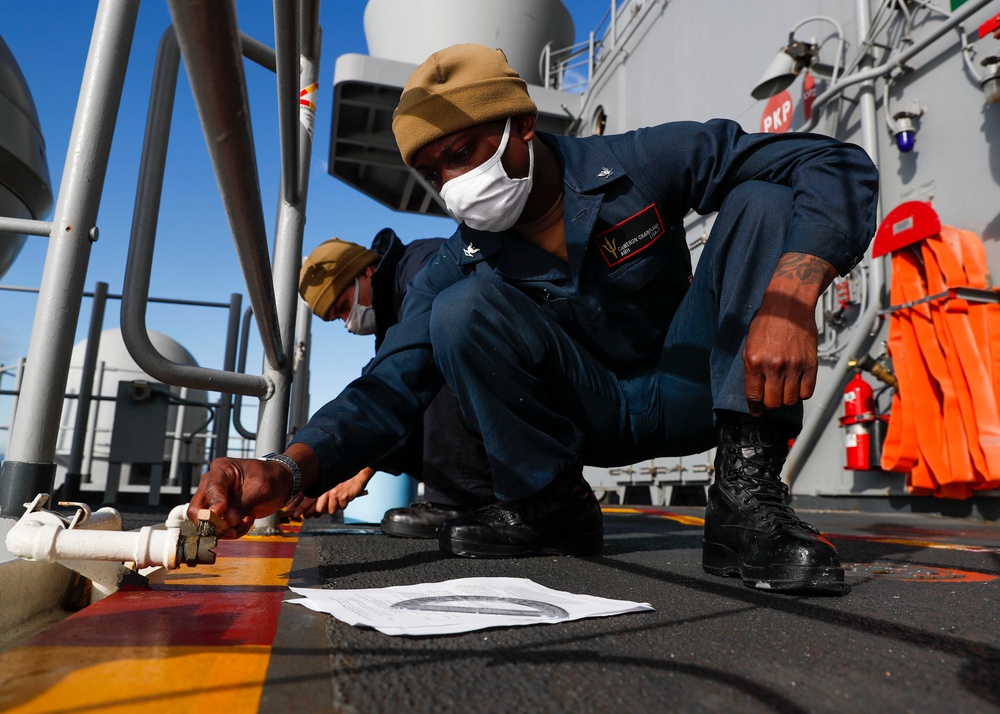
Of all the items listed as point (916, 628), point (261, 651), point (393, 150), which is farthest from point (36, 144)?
point (393, 150)

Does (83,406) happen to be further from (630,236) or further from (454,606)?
(454,606)

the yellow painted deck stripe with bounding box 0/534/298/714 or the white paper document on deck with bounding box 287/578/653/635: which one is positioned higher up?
the white paper document on deck with bounding box 287/578/653/635

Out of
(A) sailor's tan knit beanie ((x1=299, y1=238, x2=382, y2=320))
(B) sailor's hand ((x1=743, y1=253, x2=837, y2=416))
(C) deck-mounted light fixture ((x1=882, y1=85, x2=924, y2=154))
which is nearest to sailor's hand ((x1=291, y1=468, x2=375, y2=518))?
(A) sailor's tan knit beanie ((x1=299, y1=238, x2=382, y2=320))

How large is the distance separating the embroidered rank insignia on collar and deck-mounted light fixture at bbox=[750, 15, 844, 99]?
2.62 m

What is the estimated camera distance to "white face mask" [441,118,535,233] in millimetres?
1271

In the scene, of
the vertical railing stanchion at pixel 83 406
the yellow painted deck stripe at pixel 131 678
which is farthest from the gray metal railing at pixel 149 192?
the vertical railing stanchion at pixel 83 406

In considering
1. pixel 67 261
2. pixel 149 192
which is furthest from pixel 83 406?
pixel 67 261

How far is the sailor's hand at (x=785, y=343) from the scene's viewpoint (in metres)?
0.88

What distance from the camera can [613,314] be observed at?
1.29 m

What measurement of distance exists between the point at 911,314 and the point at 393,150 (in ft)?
14.4

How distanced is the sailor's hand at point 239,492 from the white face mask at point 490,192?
0.63 metres

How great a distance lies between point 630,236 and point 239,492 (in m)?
0.79

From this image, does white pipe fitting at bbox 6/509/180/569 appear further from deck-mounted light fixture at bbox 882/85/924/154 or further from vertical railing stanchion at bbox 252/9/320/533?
deck-mounted light fixture at bbox 882/85/924/154

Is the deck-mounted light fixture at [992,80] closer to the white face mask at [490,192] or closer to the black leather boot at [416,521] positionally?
the white face mask at [490,192]
